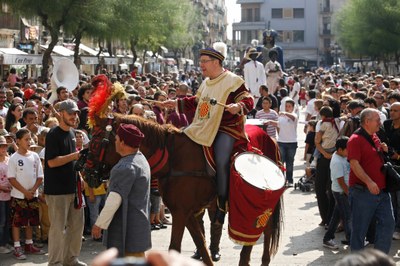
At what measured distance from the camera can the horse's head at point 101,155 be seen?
28.7 ft

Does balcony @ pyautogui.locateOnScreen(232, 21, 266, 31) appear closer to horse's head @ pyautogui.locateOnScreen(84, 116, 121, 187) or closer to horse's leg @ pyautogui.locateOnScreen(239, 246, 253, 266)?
horse's leg @ pyautogui.locateOnScreen(239, 246, 253, 266)

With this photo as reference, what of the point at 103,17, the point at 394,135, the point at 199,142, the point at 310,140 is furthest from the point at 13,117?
the point at 103,17

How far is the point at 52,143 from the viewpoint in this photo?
982 centimetres

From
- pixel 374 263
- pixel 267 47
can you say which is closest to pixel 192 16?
pixel 267 47

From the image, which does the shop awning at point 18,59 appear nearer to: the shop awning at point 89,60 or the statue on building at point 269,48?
the shop awning at point 89,60

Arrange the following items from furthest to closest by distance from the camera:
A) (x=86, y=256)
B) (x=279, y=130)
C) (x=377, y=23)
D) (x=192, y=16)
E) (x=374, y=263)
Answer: (x=192, y=16) < (x=377, y=23) < (x=279, y=130) < (x=86, y=256) < (x=374, y=263)

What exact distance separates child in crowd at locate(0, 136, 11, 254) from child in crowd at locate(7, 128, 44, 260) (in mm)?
97

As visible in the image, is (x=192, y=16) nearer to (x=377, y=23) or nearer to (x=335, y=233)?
(x=377, y=23)

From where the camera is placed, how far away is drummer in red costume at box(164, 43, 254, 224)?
930cm

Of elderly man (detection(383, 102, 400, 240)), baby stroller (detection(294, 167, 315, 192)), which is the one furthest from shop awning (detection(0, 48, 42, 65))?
elderly man (detection(383, 102, 400, 240))

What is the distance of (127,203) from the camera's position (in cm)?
752

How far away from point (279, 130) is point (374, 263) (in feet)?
46.7

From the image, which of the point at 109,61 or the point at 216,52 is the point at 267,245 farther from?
the point at 109,61

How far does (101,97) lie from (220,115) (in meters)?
1.26
